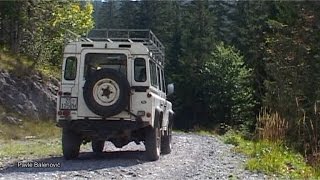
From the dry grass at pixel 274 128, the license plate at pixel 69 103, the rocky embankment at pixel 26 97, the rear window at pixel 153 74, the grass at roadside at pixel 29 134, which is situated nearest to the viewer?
the dry grass at pixel 274 128

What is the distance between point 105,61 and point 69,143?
197 cm

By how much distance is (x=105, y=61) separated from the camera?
13.2m

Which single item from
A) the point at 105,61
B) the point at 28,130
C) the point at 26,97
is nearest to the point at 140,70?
the point at 105,61

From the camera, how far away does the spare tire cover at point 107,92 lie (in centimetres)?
1247

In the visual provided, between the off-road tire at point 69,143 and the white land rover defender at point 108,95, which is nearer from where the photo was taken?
the white land rover defender at point 108,95

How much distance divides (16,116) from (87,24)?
79.3ft

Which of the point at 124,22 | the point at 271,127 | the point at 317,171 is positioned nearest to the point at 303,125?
the point at 271,127

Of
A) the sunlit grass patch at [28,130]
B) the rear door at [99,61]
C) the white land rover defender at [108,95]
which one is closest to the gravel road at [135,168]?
the white land rover defender at [108,95]

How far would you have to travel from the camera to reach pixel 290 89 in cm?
2880

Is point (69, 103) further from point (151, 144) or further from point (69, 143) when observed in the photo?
point (151, 144)

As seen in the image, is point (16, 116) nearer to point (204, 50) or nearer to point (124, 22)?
point (204, 50)

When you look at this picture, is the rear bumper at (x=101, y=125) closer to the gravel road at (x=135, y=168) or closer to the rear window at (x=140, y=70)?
the gravel road at (x=135, y=168)

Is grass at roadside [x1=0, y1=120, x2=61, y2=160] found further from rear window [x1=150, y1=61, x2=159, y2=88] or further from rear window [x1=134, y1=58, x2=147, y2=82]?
rear window [x1=134, y1=58, x2=147, y2=82]

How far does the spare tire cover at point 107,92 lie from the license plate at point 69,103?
0.35 meters
